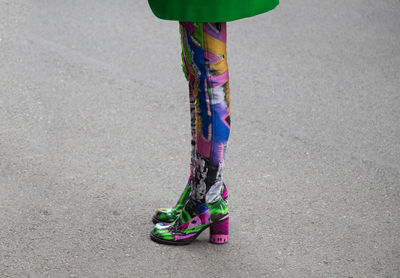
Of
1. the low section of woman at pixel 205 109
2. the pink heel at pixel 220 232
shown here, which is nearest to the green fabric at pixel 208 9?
the low section of woman at pixel 205 109

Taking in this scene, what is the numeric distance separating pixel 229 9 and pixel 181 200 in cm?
82

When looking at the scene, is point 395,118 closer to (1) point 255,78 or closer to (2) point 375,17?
(1) point 255,78

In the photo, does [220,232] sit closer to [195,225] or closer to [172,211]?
[195,225]

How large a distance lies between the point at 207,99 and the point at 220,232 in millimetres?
555

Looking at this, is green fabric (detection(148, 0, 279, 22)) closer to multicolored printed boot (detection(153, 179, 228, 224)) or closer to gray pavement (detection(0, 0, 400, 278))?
multicolored printed boot (detection(153, 179, 228, 224))

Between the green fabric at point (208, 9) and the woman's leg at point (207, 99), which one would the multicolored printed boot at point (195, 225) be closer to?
the woman's leg at point (207, 99)

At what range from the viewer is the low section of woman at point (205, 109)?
6.82 feet

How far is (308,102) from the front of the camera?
12.2 ft

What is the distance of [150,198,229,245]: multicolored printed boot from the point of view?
7.94ft

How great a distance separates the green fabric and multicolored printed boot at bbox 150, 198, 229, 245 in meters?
0.70

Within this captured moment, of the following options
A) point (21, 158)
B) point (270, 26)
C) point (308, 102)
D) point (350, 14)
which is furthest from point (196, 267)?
point (350, 14)

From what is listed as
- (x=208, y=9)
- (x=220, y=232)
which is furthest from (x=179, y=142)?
(x=208, y=9)

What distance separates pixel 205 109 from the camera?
7.42 ft

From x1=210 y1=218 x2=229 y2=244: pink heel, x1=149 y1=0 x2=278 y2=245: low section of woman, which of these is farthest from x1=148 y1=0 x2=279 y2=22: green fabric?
x1=210 y1=218 x2=229 y2=244: pink heel
